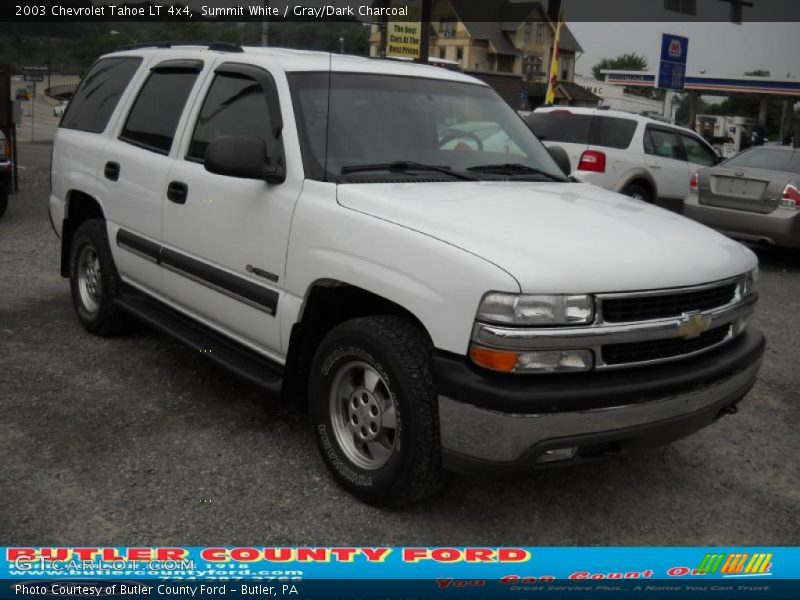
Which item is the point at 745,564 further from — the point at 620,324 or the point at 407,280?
the point at 407,280

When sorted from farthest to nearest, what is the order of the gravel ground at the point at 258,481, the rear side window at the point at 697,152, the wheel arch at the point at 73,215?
1. the rear side window at the point at 697,152
2. the wheel arch at the point at 73,215
3. the gravel ground at the point at 258,481

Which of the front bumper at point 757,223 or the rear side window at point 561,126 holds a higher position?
the rear side window at point 561,126

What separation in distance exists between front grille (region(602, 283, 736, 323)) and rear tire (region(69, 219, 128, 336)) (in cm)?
338

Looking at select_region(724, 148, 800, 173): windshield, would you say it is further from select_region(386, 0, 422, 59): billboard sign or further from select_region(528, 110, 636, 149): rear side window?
select_region(386, 0, 422, 59): billboard sign

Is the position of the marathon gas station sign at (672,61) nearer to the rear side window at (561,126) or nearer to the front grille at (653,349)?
the rear side window at (561,126)

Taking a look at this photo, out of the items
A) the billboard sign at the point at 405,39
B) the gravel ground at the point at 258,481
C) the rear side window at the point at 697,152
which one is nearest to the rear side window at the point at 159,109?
the gravel ground at the point at 258,481

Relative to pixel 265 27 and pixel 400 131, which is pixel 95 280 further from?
pixel 400 131

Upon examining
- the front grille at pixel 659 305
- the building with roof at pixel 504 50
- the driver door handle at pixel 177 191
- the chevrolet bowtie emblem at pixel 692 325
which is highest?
the building with roof at pixel 504 50

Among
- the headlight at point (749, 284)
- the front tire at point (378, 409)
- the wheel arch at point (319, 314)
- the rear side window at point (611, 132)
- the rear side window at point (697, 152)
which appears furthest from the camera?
the rear side window at point (697, 152)

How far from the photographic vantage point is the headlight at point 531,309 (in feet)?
9.58

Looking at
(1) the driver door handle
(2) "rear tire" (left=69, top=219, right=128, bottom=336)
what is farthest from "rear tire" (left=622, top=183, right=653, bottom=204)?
(1) the driver door handle

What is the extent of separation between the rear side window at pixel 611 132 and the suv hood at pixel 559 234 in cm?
845

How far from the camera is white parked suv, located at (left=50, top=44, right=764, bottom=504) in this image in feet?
9.78

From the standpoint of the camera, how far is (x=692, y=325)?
10.7ft
